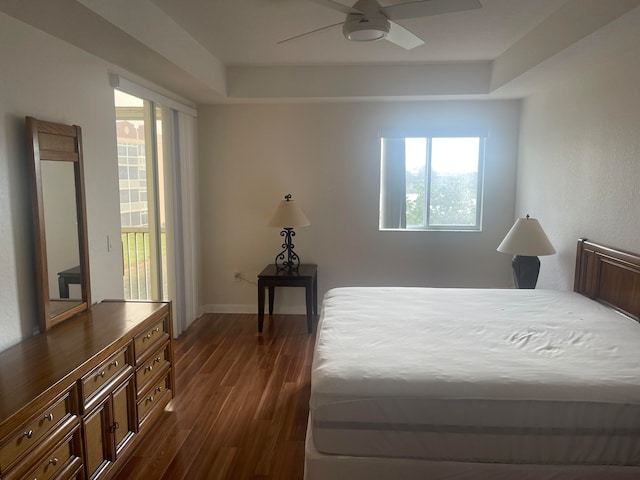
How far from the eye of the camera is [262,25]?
9.97 ft

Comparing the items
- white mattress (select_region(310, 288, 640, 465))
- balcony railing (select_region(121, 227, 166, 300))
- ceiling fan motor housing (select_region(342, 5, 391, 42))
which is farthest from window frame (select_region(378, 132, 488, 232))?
white mattress (select_region(310, 288, 640, 465))

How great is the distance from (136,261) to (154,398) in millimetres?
2224

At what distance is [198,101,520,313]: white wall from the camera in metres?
4.58

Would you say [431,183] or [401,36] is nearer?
[401,36]

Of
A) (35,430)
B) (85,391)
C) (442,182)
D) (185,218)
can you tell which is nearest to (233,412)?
(85,391)

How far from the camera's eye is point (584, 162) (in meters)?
3.32

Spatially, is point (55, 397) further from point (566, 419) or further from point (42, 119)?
point (566, 419)

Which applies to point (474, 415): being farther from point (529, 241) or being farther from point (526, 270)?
point (526, 270)

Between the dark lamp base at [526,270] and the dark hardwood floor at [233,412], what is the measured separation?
1.87 m

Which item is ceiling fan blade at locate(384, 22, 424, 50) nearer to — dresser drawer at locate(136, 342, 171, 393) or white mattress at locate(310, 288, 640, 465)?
white mattress at locate(310, 288, 640, 465)

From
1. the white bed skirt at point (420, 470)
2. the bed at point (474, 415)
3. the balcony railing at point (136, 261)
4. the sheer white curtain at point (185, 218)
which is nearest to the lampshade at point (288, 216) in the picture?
the sheer white curtain at point (185, 218)

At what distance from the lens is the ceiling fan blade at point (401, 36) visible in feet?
7.97

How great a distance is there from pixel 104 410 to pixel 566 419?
202 cm

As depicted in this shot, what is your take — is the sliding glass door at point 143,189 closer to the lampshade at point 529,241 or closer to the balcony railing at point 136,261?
the balcony railing at point 136,261
